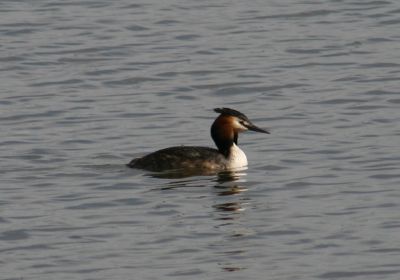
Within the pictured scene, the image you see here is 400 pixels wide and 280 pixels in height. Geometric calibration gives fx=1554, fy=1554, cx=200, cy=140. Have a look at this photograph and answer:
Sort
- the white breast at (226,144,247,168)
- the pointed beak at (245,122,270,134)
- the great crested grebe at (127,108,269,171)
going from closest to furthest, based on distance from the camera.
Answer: the great crested grebe at (127,108,269,171)
the white breast at (226,144,247,168)
the pointed beak at (245,122,270,134)

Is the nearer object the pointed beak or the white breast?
the white breast

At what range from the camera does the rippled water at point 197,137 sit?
49.9 feet

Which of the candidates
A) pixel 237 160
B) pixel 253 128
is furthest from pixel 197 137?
pixel 237 160

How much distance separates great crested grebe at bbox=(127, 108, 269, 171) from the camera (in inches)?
763

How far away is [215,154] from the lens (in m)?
19.9

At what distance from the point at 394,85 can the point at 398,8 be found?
6.15 meters

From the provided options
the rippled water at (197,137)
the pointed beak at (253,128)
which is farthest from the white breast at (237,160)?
the pointed beak at (253,128)

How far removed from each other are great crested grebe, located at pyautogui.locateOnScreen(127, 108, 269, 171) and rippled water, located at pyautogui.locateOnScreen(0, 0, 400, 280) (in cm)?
22

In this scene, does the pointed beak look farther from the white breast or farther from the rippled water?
the white breast

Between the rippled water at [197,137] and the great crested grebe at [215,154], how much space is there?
0.22 meters

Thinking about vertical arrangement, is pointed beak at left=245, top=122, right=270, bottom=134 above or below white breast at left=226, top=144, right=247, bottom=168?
above

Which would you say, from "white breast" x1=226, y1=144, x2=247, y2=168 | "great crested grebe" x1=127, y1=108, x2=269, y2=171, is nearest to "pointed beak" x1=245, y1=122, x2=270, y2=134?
"great crested grebe" x1=127, y1=108, x2=269, y2=171

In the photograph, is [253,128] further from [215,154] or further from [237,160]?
→ [237,160]

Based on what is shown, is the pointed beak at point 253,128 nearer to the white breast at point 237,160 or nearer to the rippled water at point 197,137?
the rippled water at point 197,137
